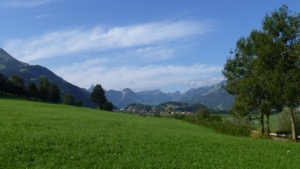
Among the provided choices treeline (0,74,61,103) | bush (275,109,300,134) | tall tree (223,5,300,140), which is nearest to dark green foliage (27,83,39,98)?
treeline (0,74,61,103)

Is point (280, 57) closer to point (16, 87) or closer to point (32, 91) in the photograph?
point (16, 87)

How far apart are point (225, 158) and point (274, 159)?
4107mm

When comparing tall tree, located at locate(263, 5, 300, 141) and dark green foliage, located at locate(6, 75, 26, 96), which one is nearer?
tall tree, located at locate(263, 5, 300, 141)

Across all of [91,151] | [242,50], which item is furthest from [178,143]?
[242,50]

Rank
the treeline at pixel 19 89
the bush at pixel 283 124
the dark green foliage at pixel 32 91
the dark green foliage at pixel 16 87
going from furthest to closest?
the dark green foliage at pixel 32 91, the dark green foliage at pixel 16 87, the treeline at pixel 19 89, the bush at pixel 283 124

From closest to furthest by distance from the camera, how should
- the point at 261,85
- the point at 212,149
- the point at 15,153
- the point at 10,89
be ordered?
1. the point at 15,153
2. the point at 212,149
3. the point at 261,85
4. the point at 10,89

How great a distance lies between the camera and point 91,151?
27.9 metres

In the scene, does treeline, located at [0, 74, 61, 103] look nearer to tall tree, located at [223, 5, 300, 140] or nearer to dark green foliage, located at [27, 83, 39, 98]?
dark green foliage, located at [27, 83, 39, 98]

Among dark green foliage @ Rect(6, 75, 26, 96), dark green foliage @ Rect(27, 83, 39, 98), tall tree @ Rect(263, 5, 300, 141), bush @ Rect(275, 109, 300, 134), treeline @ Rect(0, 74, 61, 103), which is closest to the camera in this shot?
tall tree @ Rect(263, 5, 300, 141)

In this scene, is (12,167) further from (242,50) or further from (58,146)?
(242,50)

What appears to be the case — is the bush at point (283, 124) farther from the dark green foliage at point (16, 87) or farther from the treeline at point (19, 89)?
the dark green foliage at point (16, 87)

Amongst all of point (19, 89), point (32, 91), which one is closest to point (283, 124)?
point (19, 89)

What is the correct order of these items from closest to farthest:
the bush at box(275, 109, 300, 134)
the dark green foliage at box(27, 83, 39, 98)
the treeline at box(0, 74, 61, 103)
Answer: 1. the bush at box(275, 109, 300, 134)
2. the treeline at box(0, 74, 61, 103)
3. the dark green foliage at box(27, 83, 39, 98)

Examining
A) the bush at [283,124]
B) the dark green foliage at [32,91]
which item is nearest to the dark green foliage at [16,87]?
the dark green foliage at [32,91]
